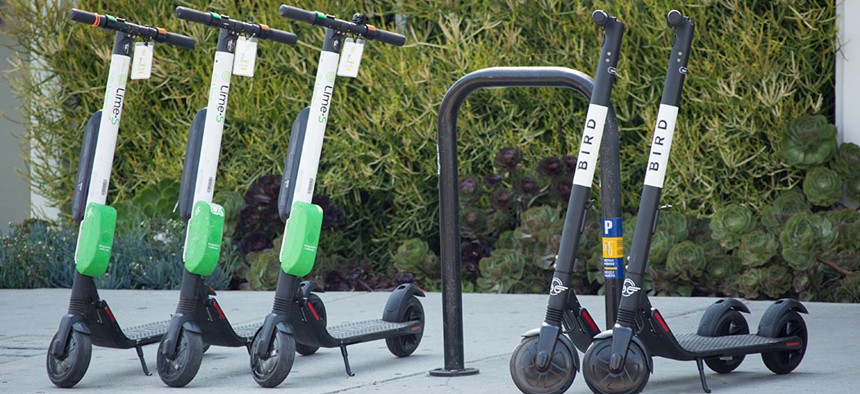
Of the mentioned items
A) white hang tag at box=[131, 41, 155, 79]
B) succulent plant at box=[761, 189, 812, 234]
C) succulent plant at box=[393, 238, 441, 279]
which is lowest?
succulent plant at box=[393, 238, 441, 279]

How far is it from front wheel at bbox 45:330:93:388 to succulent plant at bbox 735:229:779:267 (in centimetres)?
399

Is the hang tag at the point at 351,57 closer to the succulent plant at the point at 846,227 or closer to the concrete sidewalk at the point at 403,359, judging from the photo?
the concrete sidewalk at the point at 403,359

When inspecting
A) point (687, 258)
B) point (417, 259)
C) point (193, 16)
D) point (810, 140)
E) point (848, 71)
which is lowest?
point (417, 259)

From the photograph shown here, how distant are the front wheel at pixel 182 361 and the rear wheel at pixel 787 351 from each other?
2.15 m

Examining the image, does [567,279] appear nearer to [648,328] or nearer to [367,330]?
[648,328]

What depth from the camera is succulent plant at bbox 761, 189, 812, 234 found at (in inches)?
286

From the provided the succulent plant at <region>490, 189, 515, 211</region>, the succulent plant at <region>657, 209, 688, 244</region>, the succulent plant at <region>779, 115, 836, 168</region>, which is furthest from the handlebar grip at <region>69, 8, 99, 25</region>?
the succulent plant at <region>779, 115, 836, 168</region>

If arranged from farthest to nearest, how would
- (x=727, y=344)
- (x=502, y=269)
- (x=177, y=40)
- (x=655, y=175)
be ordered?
1. (x=502, y=269)
2. (x=177, y=40)
3. (x=727, y=344)
4. (x=655, y=175)

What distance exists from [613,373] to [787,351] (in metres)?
1.06

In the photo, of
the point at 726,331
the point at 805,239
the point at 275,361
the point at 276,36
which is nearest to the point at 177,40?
the point at 276,36

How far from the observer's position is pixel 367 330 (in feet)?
16.8

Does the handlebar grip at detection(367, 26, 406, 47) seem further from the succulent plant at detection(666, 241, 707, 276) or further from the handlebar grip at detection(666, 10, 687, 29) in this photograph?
the succulent plant at detection(666, 241, 707, 276)

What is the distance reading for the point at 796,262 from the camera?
6.91m

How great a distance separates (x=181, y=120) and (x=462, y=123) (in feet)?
7.69
